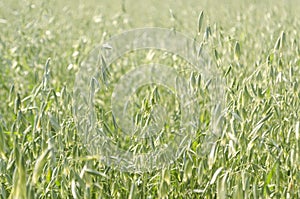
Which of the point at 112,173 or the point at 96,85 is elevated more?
the point at 96,85

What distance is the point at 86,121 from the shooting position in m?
1.18

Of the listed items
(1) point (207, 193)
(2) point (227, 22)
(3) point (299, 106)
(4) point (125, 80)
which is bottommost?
(1) point (207, 193)

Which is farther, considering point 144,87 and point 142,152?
point 144,87

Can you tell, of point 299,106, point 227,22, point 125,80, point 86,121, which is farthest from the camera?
point 227,22

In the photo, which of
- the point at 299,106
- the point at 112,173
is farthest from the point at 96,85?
the point at 299,106

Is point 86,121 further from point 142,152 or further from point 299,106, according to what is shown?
point 299,106

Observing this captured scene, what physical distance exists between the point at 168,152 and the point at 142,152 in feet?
0.28

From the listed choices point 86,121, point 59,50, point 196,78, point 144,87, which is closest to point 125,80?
point 144,87

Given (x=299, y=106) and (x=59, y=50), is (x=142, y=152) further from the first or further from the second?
(x=59, y=50)

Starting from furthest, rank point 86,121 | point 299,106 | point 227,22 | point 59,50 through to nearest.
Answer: point 227,22, point 59,50, point 299,106, point 86,121

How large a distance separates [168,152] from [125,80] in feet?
3.08

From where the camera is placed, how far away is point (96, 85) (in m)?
1.25

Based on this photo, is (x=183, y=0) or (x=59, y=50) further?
(x=183, y=0)

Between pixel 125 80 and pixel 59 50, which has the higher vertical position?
pixel 59 50
